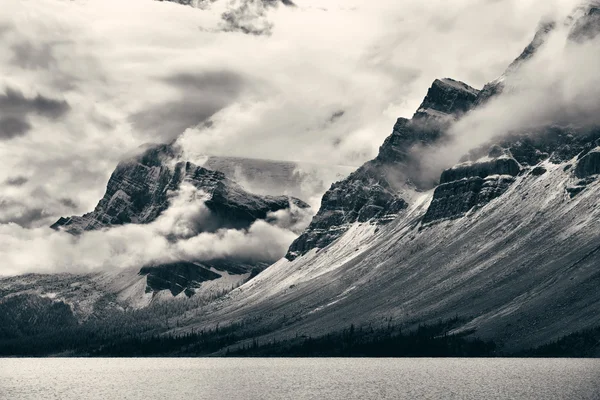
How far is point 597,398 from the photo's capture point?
196 meters

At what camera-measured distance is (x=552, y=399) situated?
199375 mm

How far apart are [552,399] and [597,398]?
353 inches
